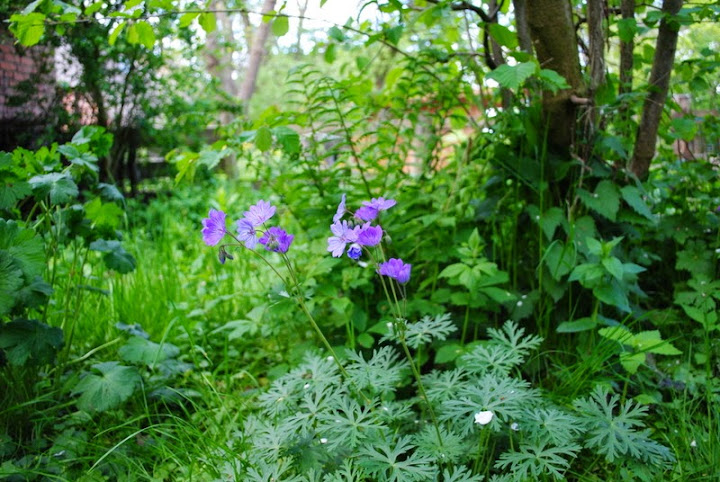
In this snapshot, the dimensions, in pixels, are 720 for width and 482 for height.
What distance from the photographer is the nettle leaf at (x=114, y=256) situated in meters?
1.99

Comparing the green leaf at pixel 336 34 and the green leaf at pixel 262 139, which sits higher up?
the green leaf at pixel 336 34

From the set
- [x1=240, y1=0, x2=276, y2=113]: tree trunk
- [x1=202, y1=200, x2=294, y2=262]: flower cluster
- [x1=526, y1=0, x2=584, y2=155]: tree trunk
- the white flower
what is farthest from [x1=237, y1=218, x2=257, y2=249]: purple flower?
[x1=240, y1=0, x2=276, y2=113]: tree trunk

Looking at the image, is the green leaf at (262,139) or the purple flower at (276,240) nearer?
the purple flower at (276,240)

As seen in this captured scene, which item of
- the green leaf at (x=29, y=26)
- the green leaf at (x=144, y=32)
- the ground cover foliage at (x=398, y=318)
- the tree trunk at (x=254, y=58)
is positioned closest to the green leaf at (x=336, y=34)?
the ground cover foliage at (x=398, y=318)

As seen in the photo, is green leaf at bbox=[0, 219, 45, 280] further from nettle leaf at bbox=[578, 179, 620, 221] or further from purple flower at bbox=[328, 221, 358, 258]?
nettle leaf at bbox=[578, 179, 620, 221]

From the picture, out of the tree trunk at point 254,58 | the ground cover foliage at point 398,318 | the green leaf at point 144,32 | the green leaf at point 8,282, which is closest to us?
the ground cover foliage at point 398,318

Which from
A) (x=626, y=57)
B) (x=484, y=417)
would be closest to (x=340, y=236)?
(x=484, y=417)

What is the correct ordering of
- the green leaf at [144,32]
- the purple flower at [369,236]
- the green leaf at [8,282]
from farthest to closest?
1. the green leaf at [144,32]
2. the green leaf at [8,282]
3. the purple flower at [369,236]

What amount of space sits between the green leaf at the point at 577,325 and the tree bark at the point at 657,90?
2.55 ft

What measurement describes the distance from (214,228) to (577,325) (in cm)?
120

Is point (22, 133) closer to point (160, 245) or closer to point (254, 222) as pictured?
point (160, 245)

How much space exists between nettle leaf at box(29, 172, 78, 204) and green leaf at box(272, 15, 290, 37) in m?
0.82

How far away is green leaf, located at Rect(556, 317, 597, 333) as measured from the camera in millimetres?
1856

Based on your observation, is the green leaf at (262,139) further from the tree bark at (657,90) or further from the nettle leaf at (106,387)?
the tree bark at (657,90)
